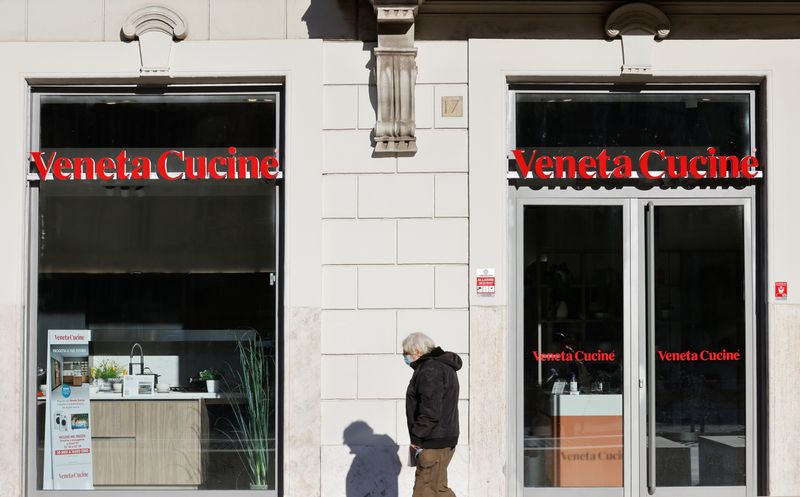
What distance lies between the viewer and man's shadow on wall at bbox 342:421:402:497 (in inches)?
405

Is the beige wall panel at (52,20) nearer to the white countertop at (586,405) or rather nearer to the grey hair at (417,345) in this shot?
the grey hair at (417,345)

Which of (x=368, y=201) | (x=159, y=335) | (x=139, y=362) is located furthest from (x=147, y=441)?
(x=368, y=201)

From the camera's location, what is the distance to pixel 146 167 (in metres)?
10.7

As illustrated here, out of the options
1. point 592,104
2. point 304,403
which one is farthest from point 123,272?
point 592,104

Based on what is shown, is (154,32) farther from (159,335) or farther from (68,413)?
(68,413)

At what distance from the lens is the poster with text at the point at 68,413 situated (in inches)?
423

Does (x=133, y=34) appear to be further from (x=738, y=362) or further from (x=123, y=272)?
(x=738, y=362)

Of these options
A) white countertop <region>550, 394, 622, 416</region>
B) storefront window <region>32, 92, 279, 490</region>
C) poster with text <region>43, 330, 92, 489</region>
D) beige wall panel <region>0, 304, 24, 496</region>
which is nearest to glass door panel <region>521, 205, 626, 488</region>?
white countertop <region>550, 394, 622, 416</region>

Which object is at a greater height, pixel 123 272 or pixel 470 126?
pixel 470 126

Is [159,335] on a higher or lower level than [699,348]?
higher

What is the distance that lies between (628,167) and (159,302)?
15.2ft

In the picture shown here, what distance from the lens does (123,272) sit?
35.2 feet

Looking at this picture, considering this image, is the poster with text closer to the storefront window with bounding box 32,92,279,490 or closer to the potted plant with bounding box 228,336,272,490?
the storefront window with bounding box 32,92,279,490

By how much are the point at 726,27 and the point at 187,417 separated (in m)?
6.30
